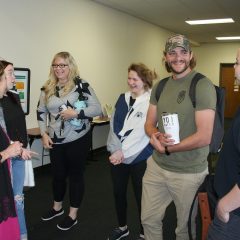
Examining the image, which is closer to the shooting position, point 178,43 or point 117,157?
point 178,43

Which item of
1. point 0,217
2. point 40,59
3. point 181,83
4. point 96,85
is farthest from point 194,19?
point 0,217

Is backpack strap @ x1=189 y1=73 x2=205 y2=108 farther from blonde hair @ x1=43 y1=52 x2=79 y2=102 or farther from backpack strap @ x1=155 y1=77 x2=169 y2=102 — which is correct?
blonde hair @ x1=43 y1=52 x2=79 y2=102

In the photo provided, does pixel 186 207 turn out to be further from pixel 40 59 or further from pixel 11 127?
pixel 40 59

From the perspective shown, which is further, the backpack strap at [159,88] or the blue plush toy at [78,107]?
the blue plush toy at [78,107]

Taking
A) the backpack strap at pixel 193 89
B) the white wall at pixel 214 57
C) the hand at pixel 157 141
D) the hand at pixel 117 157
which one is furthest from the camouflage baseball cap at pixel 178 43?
the white wall at pixel 214 57

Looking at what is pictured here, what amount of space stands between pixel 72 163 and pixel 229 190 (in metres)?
1.71

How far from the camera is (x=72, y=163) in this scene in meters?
2.88

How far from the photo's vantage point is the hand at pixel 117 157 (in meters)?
2.52

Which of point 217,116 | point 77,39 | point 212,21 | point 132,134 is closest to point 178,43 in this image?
point 217,116

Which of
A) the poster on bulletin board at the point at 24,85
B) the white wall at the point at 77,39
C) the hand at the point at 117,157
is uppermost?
the white wall at the point at 77,39

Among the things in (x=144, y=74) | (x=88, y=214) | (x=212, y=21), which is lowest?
(x=88, y=214)

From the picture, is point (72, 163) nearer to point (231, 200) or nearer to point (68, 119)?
point (68, 119)

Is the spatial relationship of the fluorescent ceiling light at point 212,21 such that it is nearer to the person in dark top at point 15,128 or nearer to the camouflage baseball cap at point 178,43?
the camouflage baseball cap at point 178,43

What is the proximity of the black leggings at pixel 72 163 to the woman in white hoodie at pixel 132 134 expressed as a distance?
0.37 metres
